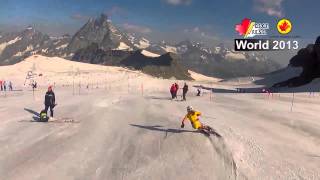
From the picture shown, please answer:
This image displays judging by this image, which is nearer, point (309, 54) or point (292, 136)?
point (292, 136)

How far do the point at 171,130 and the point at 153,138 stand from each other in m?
1.78

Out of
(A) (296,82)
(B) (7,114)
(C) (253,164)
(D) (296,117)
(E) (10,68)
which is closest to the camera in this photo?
(C) (253,164)

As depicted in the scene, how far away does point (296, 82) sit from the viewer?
238 feet

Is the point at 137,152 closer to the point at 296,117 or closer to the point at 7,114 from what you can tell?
the point at 296,117

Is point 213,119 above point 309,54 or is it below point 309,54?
below

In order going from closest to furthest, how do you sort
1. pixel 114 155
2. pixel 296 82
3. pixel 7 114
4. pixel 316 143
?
pixel 114 155
pixel 316 143
pixel 7 114
pixel 296 82

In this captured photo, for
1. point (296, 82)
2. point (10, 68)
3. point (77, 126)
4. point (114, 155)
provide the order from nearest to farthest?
point (114, 155)
point (77, 126)
point (296, 82)
point (10, 68)

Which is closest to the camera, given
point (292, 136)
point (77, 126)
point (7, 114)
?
point (292, 136)

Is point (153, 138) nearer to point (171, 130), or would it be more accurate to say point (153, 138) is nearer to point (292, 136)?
point (171, 130)

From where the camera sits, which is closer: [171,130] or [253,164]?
[253,164]

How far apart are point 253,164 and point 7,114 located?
64.7 feet

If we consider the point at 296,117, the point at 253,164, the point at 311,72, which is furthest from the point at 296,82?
the point at 253,164

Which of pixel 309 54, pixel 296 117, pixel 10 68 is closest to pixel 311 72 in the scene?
pixel 309 54

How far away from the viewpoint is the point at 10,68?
10194 cm
